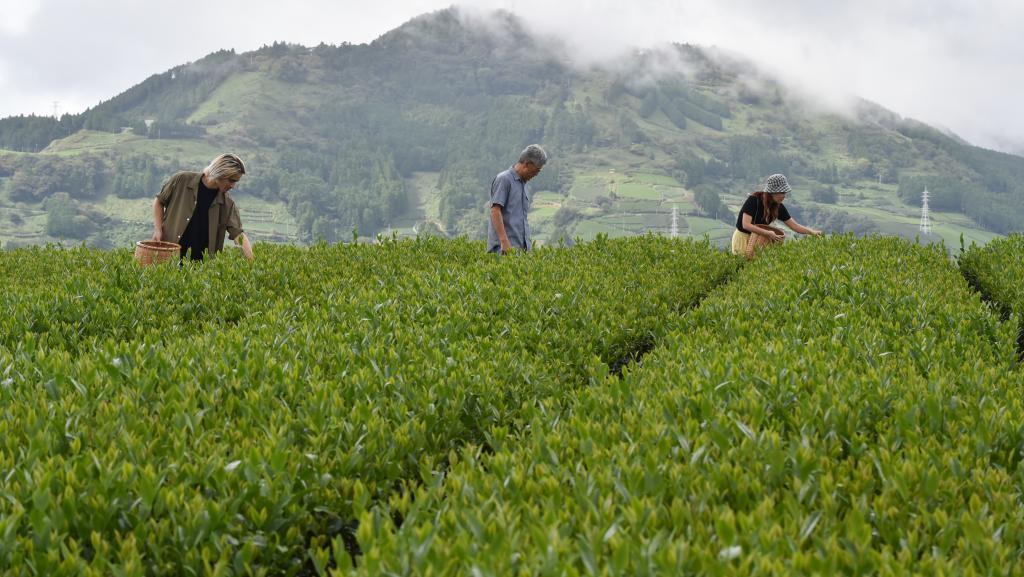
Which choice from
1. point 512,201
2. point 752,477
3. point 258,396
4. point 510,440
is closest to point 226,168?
point 512,201

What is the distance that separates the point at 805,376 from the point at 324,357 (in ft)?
10.8

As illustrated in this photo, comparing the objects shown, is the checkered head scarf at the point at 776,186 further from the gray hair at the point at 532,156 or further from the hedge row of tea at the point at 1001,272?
the gray hair at the point at 532,156

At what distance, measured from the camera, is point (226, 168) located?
30.6 feet

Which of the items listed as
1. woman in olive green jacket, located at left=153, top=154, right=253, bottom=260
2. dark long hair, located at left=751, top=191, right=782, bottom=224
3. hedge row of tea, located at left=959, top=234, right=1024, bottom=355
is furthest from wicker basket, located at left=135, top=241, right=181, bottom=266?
hedge row of tea, located at left=959, top=234, right=1024, bottom=355

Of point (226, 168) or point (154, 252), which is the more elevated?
point (226, 168)

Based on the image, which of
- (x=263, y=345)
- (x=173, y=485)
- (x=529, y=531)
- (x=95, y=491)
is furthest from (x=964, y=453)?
(x=263, y=345)

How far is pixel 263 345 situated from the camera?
561 centimetres

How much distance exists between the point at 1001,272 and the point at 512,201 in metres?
7.10

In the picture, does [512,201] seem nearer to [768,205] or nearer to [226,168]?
[226,168]

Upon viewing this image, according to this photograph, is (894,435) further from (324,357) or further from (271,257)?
(271,257)

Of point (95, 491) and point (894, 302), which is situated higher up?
point (894, 302)

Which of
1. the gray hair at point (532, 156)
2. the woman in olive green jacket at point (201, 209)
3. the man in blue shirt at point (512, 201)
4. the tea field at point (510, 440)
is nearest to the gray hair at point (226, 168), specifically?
the woman in olive green jacket at point (201, 209)

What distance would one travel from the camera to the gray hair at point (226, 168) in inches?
365

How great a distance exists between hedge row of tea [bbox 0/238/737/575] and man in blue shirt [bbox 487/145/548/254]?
5.59 ft
